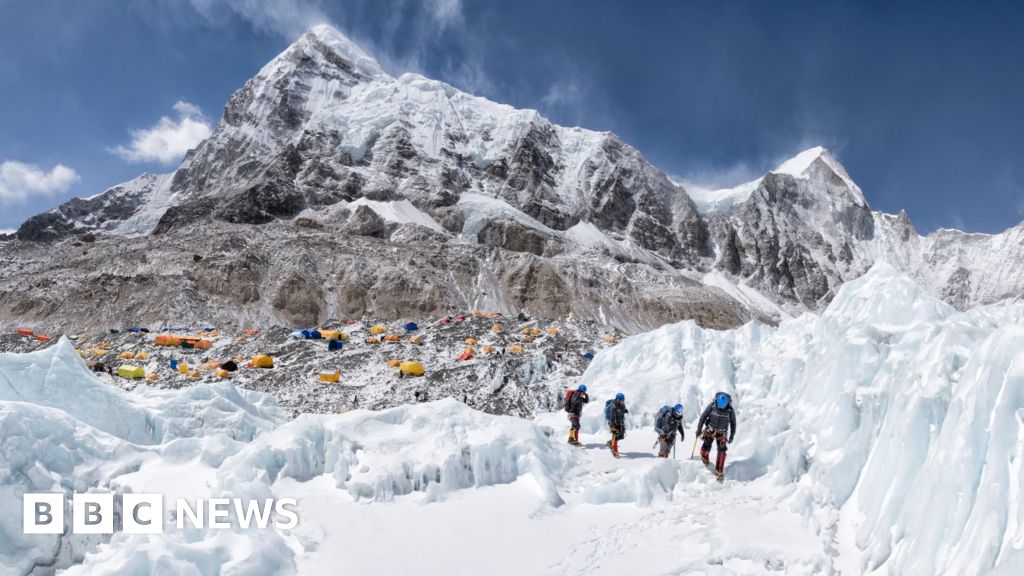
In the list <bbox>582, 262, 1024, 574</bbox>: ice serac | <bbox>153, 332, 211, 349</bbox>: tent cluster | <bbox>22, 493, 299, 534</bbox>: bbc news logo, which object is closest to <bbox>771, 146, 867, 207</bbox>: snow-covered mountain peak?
<bbox>153, 332, 211, 349</bbox>: tent cluster

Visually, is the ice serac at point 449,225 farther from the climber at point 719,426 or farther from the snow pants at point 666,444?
the climber at point 719,426

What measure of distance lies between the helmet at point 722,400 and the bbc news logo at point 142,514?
24.3 feet

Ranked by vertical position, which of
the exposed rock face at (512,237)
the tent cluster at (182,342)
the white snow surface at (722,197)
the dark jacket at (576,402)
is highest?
the white snow surface at (722,197)

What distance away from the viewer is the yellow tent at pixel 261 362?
1296 inches

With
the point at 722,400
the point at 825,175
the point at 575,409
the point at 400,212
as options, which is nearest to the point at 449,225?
the point at 400,212

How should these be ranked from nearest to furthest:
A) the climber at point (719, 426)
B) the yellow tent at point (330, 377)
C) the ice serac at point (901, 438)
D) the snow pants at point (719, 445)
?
the ice serac at point (901, 438) < the snow pants at point (719, 445) < the climber at point (719, 426) < the yellow tent at point (330, 377)

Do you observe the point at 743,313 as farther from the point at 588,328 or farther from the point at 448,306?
the point at 588,328

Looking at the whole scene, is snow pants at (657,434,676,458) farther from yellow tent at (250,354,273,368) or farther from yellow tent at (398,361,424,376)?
yellow tent at (250,354,273,368)

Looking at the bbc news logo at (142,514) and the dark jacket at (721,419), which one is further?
the dark jacket at (721,419)

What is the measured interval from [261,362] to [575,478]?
2569 centimetres

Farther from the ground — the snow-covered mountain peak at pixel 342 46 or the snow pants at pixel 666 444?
the snow-covered mountain peak at pixel 342 46

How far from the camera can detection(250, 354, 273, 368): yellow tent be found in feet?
108

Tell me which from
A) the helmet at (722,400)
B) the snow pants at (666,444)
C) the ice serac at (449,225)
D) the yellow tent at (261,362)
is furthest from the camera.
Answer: the ice serac at (449,225)

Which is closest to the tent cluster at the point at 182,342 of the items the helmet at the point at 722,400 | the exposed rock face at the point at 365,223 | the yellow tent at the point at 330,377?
the yellow tent at the point at 330,377
